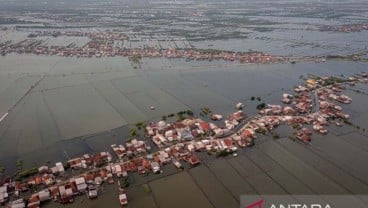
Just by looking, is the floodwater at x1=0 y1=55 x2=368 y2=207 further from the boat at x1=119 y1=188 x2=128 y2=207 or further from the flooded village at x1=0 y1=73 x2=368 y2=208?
the flooded village at x1=0 y1=73 x2=368 y2=208

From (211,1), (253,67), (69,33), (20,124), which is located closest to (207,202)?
(20,124)

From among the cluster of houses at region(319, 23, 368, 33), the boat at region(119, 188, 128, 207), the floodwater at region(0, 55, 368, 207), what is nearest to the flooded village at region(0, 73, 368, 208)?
the boat at region(119, 188, 128, 207)

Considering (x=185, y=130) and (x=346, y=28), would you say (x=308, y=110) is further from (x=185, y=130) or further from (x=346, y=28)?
(x=346, y=28)

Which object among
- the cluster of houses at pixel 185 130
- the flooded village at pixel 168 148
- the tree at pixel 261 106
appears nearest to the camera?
the flooded village at pixel 168 148

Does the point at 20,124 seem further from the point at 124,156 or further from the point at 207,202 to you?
the point at 207,202

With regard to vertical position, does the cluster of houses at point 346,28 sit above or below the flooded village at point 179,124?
below

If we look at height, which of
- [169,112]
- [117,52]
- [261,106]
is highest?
[117,52]

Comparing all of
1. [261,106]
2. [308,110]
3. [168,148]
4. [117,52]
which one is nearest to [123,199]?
[168,148]

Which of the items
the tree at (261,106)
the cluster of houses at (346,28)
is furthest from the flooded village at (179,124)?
the cluster of houses at (346,28)

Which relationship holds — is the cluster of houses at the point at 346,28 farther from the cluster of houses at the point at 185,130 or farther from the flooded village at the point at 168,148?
the cluster of houses at the point at 185,130
